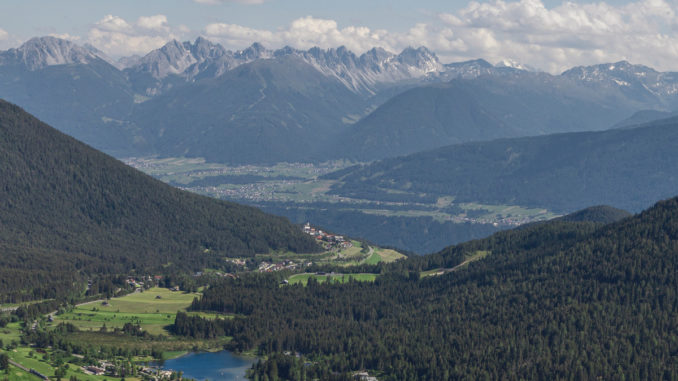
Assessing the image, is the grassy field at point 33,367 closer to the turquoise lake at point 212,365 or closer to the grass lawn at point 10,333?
the grass lawn at point 10,333

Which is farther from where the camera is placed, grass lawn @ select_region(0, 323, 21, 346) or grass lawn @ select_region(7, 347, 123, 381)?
grass lawn @ select_region(0, 323, 21, 346)

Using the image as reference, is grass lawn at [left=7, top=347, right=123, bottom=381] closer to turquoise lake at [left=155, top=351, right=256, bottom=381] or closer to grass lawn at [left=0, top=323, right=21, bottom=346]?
grass lawn at [left=0, top=323, right=21, bottom=346]

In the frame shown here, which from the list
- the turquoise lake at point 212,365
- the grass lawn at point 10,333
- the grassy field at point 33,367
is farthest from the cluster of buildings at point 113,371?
the grass lawn at point 10,333

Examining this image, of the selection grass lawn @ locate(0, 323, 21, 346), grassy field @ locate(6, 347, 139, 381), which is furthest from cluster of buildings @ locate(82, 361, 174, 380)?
grass lawn @ locate(0, 323, 21, 346)

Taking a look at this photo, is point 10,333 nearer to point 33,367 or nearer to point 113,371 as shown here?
point 33,367

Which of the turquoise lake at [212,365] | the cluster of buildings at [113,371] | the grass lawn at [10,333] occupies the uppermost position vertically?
the grass lawn at [10,333]

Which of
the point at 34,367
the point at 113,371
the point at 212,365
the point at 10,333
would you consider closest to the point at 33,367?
the point at 34,367

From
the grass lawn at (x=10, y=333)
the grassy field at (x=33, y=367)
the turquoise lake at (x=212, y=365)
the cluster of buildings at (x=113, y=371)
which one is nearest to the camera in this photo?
the grassy field at (x=33, y=367)

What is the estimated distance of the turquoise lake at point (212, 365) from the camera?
176 metres

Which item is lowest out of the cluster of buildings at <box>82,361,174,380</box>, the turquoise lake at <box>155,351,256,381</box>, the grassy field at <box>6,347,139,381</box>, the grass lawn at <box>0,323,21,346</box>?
the turquoise lake at <box>155,351,256,381</box>

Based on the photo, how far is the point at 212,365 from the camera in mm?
185000

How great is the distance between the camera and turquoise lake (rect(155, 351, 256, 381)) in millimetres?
176250

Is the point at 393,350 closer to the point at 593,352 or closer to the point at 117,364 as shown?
the point at 593,352

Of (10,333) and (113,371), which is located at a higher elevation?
(10,333)
